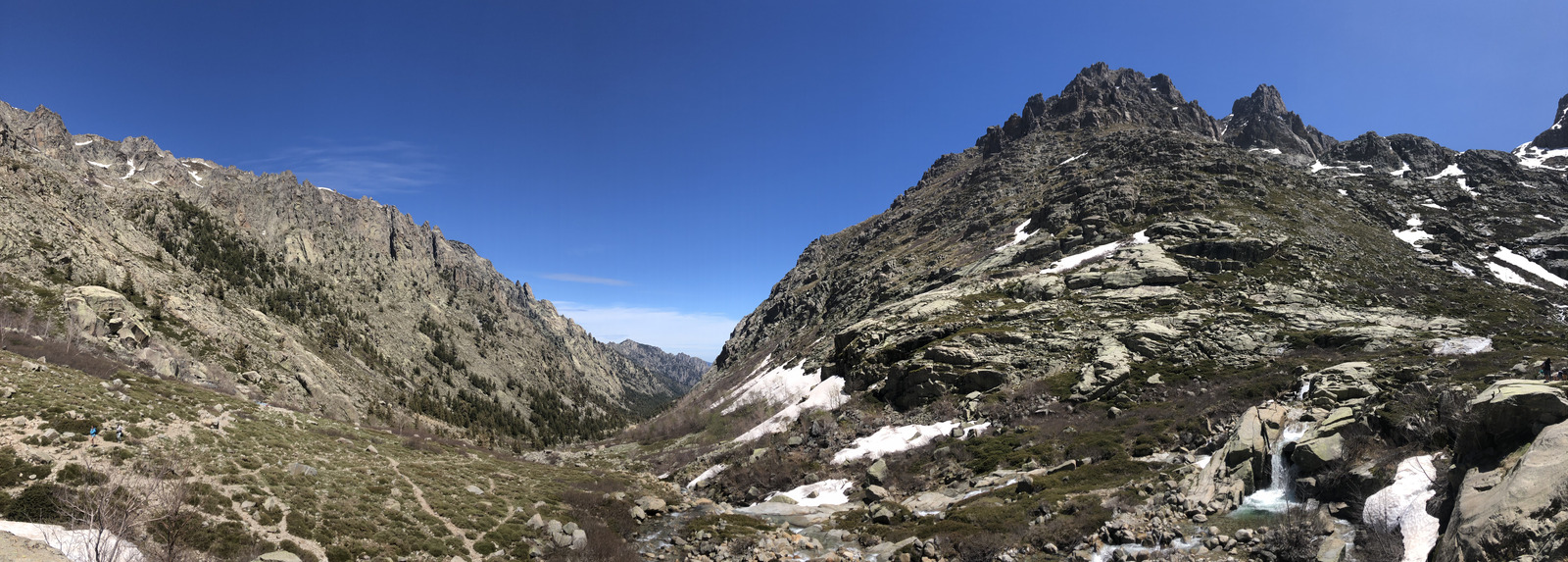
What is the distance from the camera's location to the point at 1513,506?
11703 millimetres

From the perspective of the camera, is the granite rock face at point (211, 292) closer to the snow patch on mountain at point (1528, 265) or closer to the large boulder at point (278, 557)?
the large boulder at point (278, 557)

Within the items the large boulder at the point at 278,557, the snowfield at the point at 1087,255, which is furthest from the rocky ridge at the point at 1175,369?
the large boulder at the point at 278,557

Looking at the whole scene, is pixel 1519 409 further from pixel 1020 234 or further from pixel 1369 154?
pixel 1369 154

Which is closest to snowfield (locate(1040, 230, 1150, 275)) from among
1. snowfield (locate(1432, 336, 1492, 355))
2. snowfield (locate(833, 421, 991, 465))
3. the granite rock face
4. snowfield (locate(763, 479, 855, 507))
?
snowfield (locate(1432, 336, 1492, 355))

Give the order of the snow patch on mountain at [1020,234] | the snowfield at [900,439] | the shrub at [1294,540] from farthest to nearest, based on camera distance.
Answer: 1. the snow patch on mountain at [1020,234]
2. the snowfield at [900,439]
3. the shrub at [1294,540]

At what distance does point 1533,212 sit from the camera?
104m

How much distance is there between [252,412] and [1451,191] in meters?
203

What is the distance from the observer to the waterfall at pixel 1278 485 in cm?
2055

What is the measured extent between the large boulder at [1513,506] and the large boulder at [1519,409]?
121 cm

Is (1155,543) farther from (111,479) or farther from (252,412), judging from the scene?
(252,412)

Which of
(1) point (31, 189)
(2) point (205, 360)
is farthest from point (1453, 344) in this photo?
(1) point (31, 189)

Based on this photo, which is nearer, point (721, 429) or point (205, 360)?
point (205, 360)

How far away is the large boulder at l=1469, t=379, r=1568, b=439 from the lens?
1416 cm

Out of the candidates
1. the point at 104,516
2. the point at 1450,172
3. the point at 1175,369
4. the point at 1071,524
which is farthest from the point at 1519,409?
the point at 1450,172
